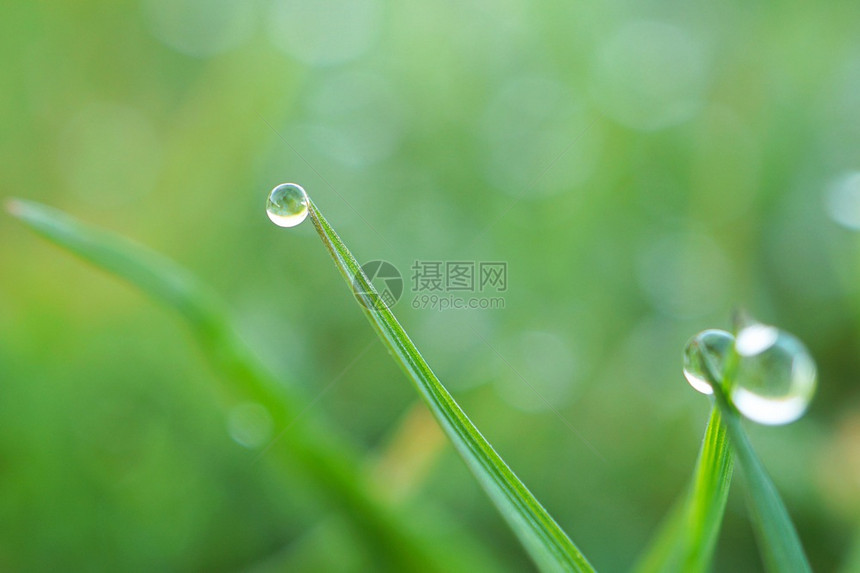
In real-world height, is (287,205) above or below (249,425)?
above

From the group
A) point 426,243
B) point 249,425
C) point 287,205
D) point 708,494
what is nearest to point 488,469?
point 708,494

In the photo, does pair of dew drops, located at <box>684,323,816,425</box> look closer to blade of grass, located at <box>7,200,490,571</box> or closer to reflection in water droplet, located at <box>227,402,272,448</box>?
blade of grass, located at <box>7,200,490,571</box>

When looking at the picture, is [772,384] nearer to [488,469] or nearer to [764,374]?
[764,374]

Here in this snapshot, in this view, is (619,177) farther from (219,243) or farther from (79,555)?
(79,555)

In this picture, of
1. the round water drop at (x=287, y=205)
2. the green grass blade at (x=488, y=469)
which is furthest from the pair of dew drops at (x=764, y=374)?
the green grass blade at (x=488, y=469)

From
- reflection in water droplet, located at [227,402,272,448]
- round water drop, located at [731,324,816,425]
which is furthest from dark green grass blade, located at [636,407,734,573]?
reflection in water droplet, located at [227,402,272,448]

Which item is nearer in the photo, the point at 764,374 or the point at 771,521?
the point at 771,521

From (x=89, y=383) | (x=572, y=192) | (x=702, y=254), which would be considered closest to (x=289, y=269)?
(x=89, y=383)
